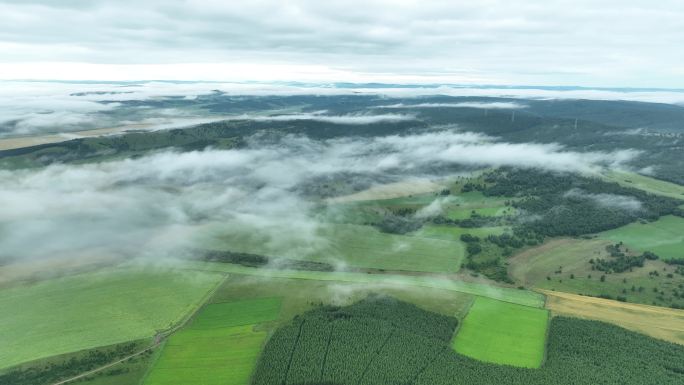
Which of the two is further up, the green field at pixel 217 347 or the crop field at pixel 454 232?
the crop field at pixel 454 232

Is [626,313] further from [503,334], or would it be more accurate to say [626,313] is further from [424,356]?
[424,356]

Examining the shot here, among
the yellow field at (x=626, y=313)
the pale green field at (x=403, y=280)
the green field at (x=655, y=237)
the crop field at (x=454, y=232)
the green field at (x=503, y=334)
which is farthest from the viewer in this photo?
the crop field at (x=454, y=232)

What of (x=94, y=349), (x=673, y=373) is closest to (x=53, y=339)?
(x=94, y=349)

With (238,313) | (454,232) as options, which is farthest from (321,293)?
(454,232)

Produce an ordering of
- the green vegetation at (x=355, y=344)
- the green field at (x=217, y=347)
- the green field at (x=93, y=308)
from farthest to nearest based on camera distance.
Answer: the green field at (x=93, y=308), the green field at (x=217, y=347), the green vegetation at (x=355, y=344)

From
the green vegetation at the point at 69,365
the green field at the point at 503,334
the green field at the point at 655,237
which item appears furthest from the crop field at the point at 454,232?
the green vegetation at the point at 69,365

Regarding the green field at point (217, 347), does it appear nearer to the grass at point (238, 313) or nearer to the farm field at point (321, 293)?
the grass at point (238, 313)
